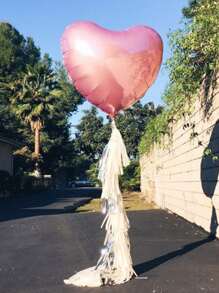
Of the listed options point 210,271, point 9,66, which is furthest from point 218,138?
point 9,66

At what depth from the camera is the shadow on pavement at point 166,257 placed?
7.25 meters

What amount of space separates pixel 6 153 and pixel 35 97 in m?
8.75

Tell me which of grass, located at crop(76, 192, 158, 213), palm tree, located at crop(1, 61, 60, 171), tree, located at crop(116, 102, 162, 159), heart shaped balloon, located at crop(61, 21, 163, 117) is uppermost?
palm tree, located at crop(1, 61, 60, 171)

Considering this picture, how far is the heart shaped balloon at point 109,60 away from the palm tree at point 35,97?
40.9 meters

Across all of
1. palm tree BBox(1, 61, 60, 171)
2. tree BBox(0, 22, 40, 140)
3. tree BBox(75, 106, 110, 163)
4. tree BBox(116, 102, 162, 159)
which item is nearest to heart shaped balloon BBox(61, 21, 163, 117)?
tree BBox(116, 102, 162, 159)

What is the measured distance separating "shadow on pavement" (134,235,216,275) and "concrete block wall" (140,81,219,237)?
0.43 m

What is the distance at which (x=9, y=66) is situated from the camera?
243ft

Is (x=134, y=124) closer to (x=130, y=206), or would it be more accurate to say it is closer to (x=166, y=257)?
(x=130, y=206)

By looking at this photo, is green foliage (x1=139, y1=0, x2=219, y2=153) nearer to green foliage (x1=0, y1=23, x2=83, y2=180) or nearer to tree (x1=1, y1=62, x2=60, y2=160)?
green foliage (x1=0, y1=23, x2=83, y2=180)

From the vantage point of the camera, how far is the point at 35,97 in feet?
156

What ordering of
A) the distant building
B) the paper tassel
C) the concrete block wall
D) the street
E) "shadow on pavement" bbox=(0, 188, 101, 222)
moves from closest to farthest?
the street < the paper tassel < the concrete block wall < "shadow on pavement" bbox=(0, 188, 101, 222) < the distant building

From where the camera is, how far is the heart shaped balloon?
631 cm

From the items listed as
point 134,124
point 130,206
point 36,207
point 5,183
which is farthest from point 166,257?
point 134,124

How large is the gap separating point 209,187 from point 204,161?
638 millimetres
